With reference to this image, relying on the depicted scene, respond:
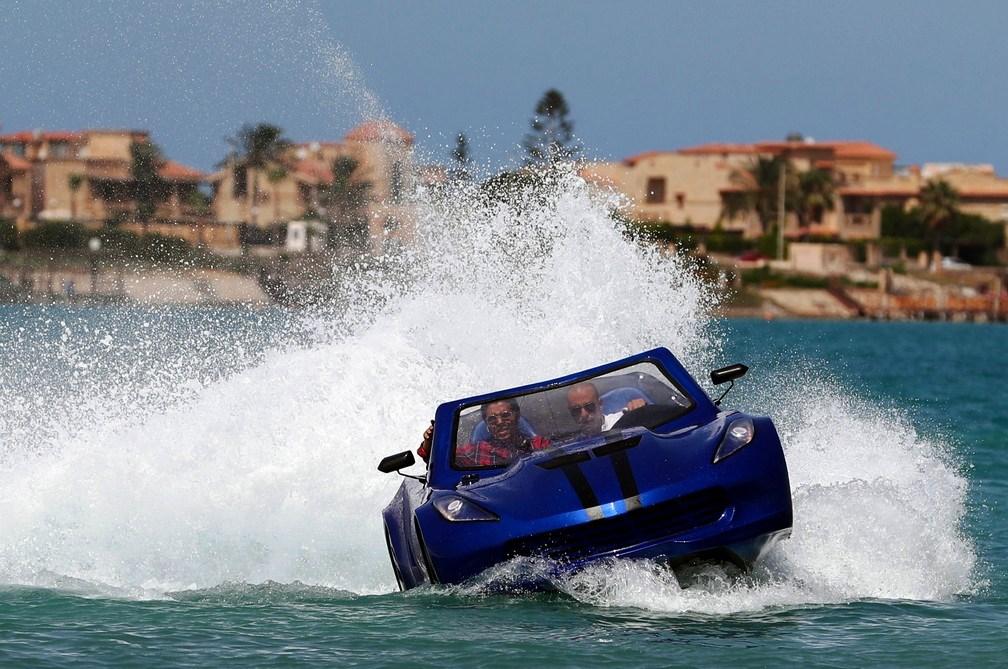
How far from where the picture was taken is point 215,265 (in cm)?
6072

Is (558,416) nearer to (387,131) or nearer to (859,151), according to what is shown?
(387,131)

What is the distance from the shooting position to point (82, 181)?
6512cm

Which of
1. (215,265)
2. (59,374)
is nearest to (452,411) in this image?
(59,374)

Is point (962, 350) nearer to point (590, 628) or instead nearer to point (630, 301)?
point (630, 301)

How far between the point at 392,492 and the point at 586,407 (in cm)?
314

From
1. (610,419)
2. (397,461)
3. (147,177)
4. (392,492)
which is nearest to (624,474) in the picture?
(610,419)

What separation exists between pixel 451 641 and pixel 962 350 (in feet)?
233

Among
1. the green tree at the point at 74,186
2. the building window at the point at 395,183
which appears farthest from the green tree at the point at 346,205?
the building window at the point at 395,183

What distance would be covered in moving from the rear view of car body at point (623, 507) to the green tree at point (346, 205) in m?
42.5

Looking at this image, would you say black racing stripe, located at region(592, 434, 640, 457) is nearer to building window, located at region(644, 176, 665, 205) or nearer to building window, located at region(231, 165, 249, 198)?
building window, located at region(231, 165, 249, 198)

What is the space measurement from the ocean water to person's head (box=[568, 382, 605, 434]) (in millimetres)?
1213

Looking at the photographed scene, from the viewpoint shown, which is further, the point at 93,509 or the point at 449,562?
the point at 93,509

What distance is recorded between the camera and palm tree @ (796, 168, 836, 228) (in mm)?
134750

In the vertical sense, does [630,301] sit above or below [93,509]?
above
